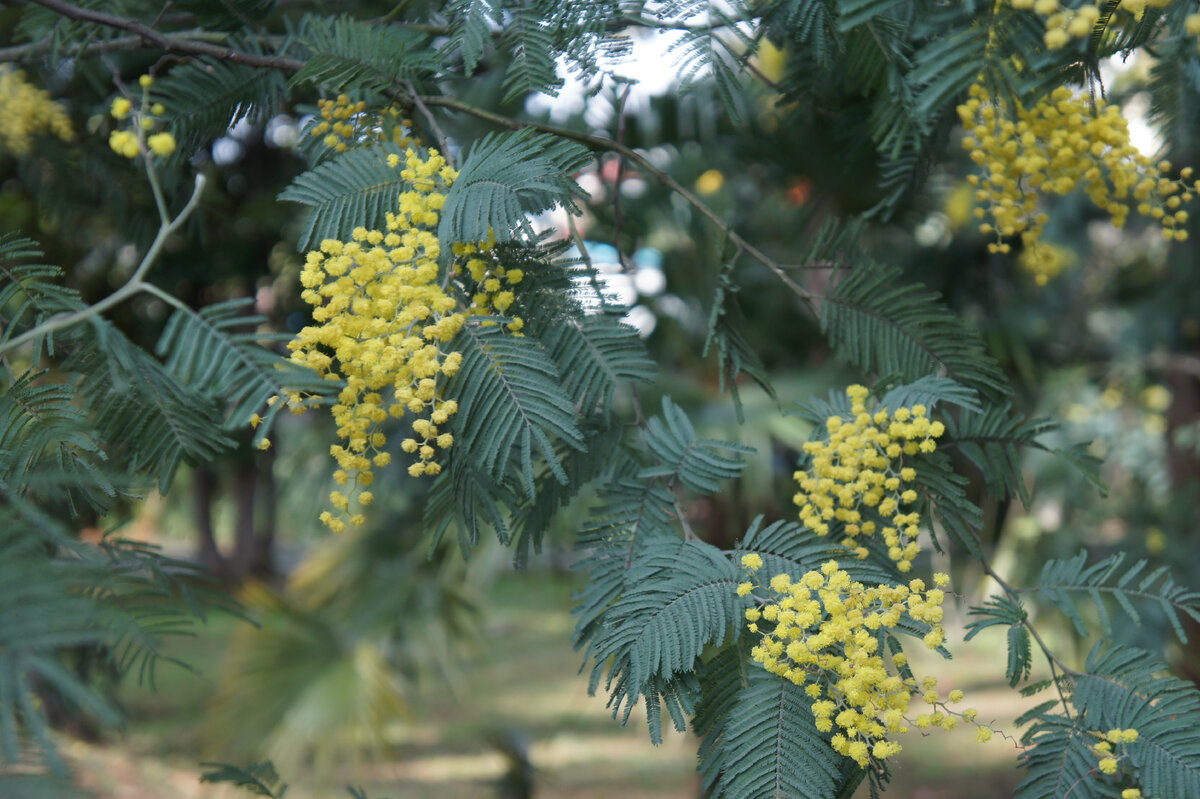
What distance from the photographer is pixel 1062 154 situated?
807mm

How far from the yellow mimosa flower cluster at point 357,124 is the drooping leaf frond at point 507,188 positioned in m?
0.15

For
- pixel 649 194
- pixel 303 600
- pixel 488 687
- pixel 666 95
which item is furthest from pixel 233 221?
pixel 488 687

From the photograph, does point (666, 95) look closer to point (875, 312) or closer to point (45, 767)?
point (875, 312)

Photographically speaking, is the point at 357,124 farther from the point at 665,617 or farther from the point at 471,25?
the point at 665,617

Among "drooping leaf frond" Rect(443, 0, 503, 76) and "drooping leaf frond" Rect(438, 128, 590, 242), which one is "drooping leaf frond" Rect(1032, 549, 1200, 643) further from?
"drooping leaf frond" Rect(443, 0, 503, 76)

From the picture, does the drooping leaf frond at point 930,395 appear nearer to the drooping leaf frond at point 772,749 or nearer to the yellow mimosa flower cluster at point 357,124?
the drooping leaf frond at point 772,749

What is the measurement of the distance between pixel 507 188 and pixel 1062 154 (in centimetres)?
53

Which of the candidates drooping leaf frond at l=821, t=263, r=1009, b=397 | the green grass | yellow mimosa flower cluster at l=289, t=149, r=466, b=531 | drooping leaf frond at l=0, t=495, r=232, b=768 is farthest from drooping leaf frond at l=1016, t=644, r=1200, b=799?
the green grass

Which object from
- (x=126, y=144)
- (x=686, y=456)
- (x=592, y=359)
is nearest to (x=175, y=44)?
(x=126, y=144)

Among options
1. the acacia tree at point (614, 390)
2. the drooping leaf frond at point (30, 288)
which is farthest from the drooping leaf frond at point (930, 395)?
the drooping leaf frond at point (30, 288)

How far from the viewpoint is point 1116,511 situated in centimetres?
274

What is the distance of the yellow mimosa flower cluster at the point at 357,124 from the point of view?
82 cm

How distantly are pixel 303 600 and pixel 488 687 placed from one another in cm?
307

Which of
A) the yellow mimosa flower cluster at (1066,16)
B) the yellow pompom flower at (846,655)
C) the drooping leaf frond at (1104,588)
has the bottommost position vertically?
the yellow pompom flower at (846,655)
